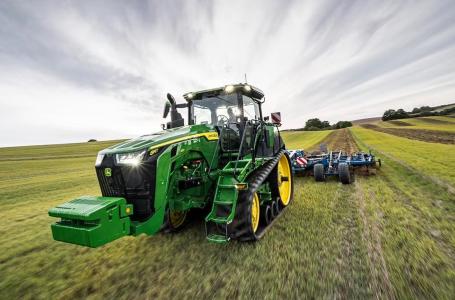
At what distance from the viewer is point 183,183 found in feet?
13.4

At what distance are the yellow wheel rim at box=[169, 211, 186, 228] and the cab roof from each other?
8.06ft

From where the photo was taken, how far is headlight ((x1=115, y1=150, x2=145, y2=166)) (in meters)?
3.40

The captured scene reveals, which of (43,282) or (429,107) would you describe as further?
(429,107)

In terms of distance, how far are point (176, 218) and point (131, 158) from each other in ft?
5.88

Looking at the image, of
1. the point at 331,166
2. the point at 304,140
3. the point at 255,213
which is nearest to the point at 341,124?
the point at 304,140

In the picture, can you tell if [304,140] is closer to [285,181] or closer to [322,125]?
[285,181]

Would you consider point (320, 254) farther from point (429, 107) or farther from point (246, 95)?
point (429, 107)

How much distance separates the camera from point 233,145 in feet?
16.8

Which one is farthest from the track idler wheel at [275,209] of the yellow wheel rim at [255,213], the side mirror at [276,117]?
the side mirror at [276,117]

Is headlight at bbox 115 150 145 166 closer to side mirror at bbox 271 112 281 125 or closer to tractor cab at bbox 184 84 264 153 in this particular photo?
tractor cab at bbox 184 84 264 153

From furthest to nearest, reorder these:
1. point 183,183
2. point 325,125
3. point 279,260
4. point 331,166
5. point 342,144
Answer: point 325,125
point 342,144
point 331,166
point 183,183
point 279,260

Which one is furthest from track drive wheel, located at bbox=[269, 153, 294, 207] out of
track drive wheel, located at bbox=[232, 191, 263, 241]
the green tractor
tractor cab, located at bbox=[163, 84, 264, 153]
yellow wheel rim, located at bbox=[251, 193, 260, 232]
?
track drive wheel, located at bbox=[232, 191, 263, 241]

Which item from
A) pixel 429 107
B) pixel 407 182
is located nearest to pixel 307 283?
pixel 407 182

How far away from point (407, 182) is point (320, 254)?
5700 millimetres
